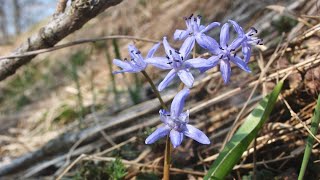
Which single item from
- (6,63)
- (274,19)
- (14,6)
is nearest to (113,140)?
(6,63)

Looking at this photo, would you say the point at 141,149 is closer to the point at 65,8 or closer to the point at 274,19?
the point at 65,8

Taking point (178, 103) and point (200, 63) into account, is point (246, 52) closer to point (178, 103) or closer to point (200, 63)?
point (200, 63)

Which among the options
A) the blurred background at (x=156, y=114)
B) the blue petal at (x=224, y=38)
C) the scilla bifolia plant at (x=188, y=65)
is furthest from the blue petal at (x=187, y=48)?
the blurred background at (x=156, y=114)

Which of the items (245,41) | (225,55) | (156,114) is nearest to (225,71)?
(225,55)

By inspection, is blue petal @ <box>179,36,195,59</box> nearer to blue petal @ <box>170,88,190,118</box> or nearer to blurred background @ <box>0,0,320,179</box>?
blue petal @ <box>170,88,190,118</box>

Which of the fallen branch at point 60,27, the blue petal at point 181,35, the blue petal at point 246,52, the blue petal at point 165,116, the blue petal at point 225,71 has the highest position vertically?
the fallen branch at point 60,27

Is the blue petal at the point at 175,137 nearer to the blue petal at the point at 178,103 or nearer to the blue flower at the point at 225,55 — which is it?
the blue petal at the point at 178,103
